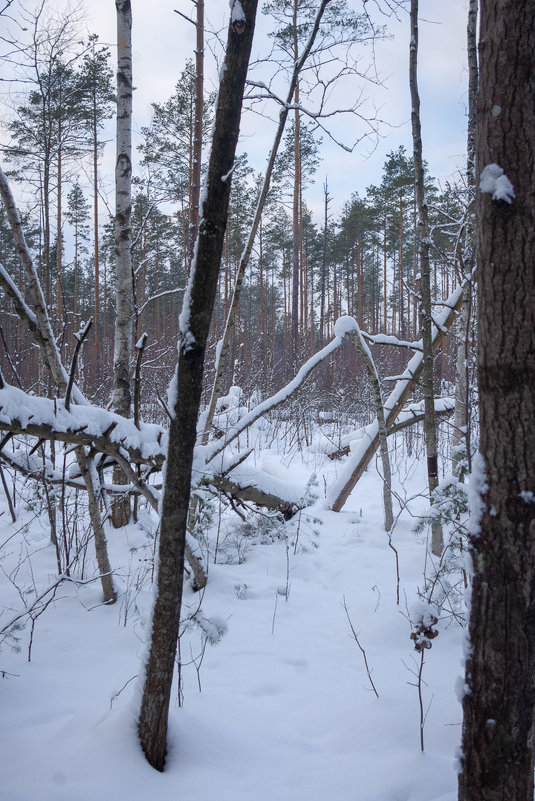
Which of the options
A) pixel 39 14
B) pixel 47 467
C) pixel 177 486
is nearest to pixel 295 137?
pixel 39 14

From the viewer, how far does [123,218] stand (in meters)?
4.36

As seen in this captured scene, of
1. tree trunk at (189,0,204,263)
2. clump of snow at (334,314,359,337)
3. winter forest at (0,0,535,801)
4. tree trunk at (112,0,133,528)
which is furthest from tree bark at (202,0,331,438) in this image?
tree trunk at (189,0,204,263)

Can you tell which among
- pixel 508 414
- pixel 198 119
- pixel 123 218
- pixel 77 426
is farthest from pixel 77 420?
pixel 198 119

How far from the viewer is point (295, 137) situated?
49.2ft

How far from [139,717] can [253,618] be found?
4.74ft

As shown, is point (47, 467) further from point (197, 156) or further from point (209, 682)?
point (197, 156)

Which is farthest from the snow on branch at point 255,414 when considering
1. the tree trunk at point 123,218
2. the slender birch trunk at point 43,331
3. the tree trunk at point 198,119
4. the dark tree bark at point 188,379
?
the tree trunk at point 198,119

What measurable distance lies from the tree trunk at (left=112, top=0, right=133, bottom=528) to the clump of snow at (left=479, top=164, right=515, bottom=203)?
144 inches

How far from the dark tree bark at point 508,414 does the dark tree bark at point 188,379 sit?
810 millimetres

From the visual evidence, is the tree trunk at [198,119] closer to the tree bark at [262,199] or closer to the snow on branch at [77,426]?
the tree bark at [262,199]

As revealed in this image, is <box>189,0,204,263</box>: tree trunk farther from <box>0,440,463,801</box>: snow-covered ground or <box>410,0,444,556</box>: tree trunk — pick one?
<box>0,440,463,801</box>: snow-covered ground

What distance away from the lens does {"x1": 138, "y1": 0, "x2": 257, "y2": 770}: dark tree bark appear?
1569mm

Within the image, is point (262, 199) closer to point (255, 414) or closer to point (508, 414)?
point (255, 414)

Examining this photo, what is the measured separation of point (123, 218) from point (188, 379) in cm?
345
